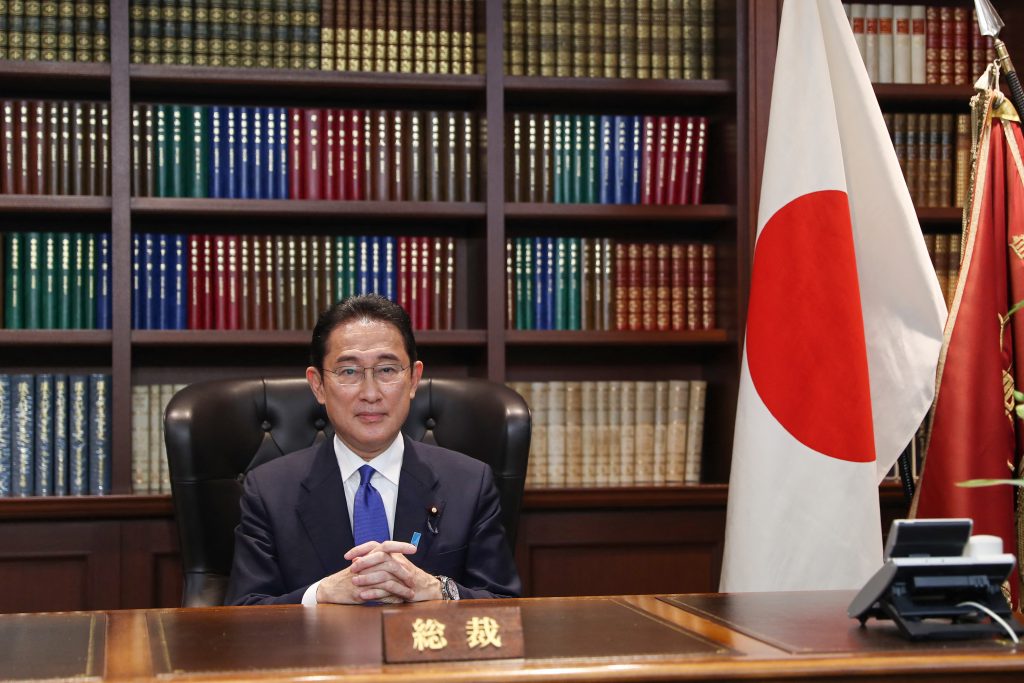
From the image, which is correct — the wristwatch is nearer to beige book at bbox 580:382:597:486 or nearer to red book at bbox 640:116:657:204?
beige book at bbox 580:382:597:486

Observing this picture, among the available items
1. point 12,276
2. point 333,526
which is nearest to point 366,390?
point 333,526

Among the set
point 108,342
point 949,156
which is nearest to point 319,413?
point 108,342

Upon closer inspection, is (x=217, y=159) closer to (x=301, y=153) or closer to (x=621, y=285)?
(x=301, y=153)

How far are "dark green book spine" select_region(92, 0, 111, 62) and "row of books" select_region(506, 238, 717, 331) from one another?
116 cm

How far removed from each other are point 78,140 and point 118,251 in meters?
0.31

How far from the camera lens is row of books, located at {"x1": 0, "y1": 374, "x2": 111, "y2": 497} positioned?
10.4ft

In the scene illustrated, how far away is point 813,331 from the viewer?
A: 2.79 metres

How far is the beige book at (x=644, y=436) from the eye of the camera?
11.2ft

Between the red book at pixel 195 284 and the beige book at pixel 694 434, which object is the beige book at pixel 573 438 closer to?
the beige book at pixel 694 434

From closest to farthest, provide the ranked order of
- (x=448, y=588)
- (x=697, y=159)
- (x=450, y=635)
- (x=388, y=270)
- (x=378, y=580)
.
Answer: (x=450, y=635) < (x=378, y=580) < (x=448, y=588) < (x=388, y=270) < (x=697, y=159)

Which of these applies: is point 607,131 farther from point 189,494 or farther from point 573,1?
point 189,494

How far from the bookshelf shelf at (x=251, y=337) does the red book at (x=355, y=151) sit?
0.40 metres

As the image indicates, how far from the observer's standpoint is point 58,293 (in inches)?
127

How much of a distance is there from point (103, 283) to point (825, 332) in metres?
1.81
